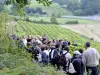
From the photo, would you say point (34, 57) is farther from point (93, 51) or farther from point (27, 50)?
point (93, 51)

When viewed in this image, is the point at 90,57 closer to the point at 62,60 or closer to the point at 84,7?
the point at 62,60

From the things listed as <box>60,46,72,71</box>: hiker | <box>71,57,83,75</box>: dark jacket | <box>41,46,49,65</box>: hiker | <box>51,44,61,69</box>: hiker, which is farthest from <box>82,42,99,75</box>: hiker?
<box>41,46,49,65</box>: hiker

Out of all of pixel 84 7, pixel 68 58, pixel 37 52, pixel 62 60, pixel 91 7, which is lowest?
pixel 84 7

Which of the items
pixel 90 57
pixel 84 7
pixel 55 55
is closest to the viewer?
pixel 90 57

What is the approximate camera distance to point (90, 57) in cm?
1034

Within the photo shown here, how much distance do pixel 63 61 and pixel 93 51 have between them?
233 centimetres

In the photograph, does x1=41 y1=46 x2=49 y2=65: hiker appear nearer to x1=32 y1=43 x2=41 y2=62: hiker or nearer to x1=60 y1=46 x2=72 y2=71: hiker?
x1=32 y1=43 x2=41 y2=62: hiker

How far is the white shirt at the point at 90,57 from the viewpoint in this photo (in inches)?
406

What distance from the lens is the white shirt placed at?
406 inches

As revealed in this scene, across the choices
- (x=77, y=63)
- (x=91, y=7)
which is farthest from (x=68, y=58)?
(x=91, y=7)

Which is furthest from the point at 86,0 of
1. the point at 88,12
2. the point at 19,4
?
the point at 19,4

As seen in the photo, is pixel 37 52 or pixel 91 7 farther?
pixel 91 7

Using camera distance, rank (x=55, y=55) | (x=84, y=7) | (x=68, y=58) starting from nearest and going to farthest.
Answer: (x=68, y=58) < (x=55, y=55) < (x=84, y=7)

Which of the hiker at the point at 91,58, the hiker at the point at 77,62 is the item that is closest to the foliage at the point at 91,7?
the hiker at the point at 77,62
